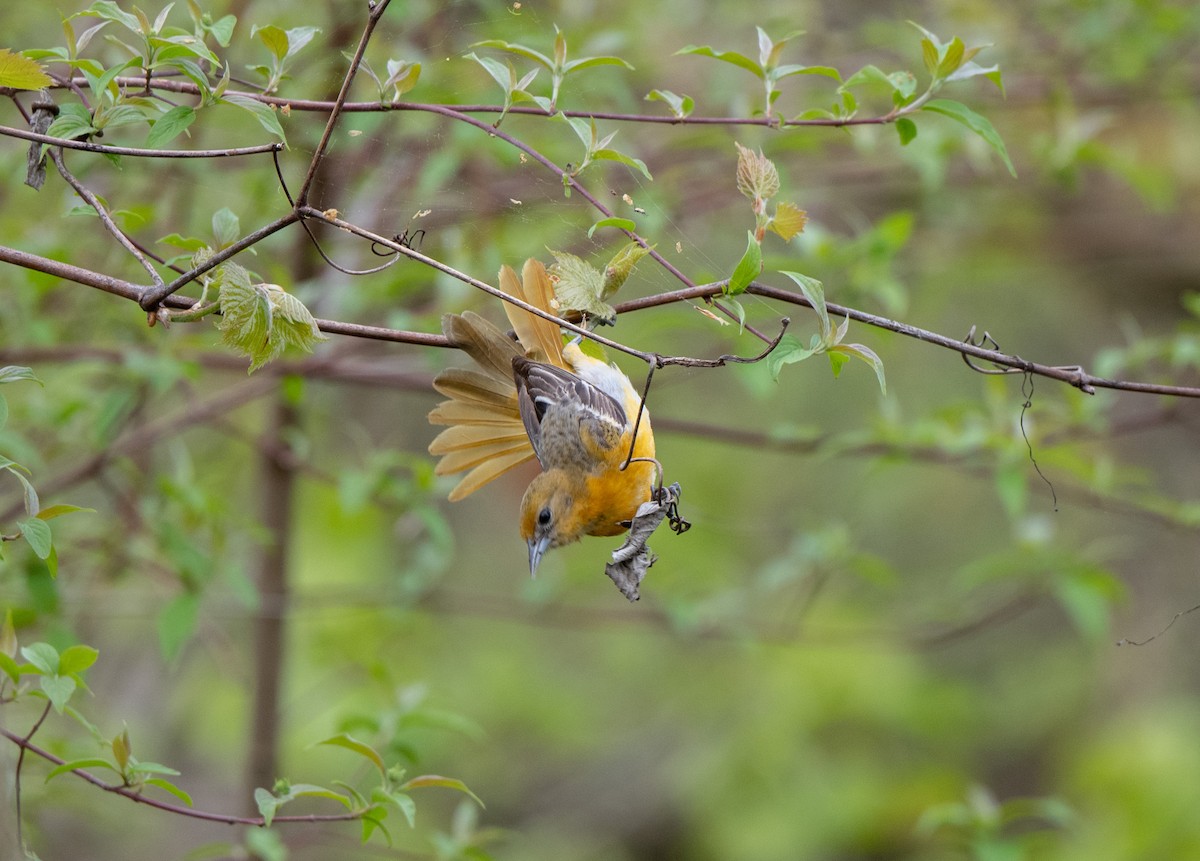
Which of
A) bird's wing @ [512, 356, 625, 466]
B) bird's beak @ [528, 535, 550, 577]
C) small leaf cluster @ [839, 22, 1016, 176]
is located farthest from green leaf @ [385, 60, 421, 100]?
bird's beak @ [528, 535, 550, 577]

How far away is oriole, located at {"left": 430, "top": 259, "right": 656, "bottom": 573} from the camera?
247 centimetres

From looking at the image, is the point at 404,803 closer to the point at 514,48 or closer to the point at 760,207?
the point at 760,207

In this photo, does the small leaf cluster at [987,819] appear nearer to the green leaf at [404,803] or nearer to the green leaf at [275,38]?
the green leaf at [404,803]

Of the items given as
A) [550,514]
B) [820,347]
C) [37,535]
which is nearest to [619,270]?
[820,347]

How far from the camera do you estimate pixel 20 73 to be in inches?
56.9

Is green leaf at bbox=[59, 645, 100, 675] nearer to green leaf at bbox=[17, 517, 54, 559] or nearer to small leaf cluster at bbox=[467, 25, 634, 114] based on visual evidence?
green leaf at bbox=[17, 517, 54, 559]

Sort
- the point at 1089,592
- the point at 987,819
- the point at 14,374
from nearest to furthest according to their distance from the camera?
the point at 14,374
the point at 987,819
the point at 1089,592

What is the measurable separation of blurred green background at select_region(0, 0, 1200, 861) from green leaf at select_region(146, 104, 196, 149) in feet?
0.82

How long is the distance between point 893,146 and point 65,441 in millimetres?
2462

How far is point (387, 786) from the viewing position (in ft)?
6.45

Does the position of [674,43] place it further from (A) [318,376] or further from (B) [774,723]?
(B) [774,723]

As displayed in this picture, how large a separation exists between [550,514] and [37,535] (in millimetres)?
1305

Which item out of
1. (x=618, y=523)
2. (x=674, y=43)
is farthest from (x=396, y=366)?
(x=674, y=43)

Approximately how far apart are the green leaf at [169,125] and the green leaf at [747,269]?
75 cm
